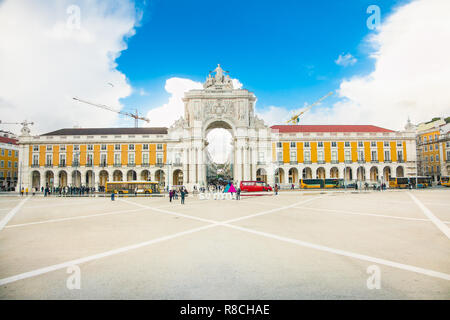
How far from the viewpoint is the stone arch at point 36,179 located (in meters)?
50.8

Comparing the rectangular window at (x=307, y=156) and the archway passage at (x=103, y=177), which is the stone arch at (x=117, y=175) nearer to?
→ the archway passage at (x=103, y=177)

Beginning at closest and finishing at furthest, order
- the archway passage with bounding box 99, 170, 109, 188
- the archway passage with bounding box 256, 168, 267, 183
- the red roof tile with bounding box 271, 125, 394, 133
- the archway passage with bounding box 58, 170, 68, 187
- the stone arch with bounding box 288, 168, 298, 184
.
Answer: the archway passage with bounding box 256, 168, 267, 183, the archway passage with bounding box 99, 170, 109, 188, the archway passage with bounding box 58, 170, 68, 187, the stone arch with bounding box 288, 168, 298, 184, the red roof tile with bounding box 271, 125, 394, 133

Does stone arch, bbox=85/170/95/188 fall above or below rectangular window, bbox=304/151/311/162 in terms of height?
below

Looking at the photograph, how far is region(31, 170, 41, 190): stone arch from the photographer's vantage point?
167 feet

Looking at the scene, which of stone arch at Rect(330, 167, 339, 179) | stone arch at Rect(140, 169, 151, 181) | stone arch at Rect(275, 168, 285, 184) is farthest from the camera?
stone arch at Rect(330, 167, 339, 179)

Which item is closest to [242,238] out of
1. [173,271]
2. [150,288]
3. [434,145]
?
[173,271]

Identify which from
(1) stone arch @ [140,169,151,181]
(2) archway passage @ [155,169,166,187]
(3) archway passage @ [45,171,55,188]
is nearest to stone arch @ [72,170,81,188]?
(3) archway passage @ [45,171,55,188]

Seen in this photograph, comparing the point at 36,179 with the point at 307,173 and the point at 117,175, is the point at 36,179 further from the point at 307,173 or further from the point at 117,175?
the point at 307,173

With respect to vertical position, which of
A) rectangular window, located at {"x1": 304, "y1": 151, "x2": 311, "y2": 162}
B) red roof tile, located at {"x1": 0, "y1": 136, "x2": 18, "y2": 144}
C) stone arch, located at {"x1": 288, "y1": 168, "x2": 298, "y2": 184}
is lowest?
stone arch, located at {"x1": 288, "y1": 168, "x2": 298, "y2": 184}

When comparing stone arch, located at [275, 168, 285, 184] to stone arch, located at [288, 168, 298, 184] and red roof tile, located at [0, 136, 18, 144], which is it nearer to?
stone arch, located at [288, 168, 298, 184]

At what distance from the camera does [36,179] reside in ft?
170
